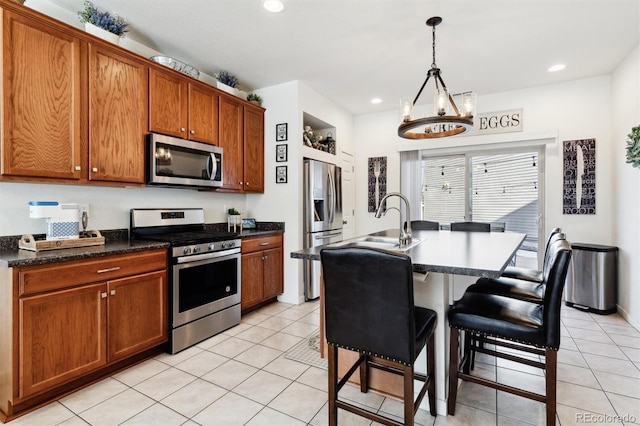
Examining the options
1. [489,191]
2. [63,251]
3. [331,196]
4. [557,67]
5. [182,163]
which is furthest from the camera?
[489,191]

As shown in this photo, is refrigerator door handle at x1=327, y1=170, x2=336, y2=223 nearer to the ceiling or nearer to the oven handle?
the ceiling

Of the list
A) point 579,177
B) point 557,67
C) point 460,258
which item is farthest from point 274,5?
point 579,177

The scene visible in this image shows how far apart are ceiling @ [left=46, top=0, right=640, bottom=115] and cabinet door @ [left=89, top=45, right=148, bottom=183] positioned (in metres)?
0.44

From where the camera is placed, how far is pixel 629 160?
299 cm

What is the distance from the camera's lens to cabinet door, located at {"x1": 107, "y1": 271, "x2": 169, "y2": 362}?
2.23 metres

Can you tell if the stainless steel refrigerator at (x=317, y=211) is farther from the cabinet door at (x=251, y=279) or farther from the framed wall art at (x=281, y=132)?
the cabinet door at (x=251, y=279)

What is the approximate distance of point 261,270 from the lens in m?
3.65

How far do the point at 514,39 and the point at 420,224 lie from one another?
2098mm

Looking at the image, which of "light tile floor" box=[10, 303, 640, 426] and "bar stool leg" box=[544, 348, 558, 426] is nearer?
"bar stool leg" box=[544, 348, 558, 426]

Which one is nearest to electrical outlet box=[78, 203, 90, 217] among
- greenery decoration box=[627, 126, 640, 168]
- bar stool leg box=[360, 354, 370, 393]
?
bar stool leg box=[360, 354, 370, 393]

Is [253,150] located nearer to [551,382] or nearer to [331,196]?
[331,196]

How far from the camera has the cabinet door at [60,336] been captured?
1814 millimetres

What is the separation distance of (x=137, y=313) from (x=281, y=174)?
224 cm

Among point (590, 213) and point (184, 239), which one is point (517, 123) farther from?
point (184, 239)
